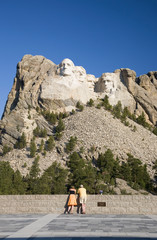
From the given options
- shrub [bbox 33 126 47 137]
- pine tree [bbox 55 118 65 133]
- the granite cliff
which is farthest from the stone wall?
pine tree [bbox 55 118 65 133]

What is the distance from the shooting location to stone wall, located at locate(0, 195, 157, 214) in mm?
15672

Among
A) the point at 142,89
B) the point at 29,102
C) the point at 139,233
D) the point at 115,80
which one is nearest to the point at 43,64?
the point at 29,102

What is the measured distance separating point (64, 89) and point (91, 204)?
4945cm

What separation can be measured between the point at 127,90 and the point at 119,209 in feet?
192

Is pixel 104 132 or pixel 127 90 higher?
pixel 127 90

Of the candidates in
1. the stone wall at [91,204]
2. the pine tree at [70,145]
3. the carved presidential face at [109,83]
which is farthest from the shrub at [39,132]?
the stone wall at [91,204]

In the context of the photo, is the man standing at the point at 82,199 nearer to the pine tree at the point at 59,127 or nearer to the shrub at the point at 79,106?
the pine tree at the point at 59,127

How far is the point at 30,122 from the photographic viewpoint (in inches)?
2200

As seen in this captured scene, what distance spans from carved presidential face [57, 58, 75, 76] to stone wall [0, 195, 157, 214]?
5166 centimetres

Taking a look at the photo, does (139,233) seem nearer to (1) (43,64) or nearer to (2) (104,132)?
(2) (104,132)

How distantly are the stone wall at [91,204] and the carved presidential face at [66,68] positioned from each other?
51657 millimetres

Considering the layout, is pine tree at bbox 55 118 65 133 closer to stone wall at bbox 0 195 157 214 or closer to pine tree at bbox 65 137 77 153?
pine tree at bbox 65 137 77 153

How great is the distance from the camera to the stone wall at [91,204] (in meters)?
15.7

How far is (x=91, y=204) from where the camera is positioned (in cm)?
1582
